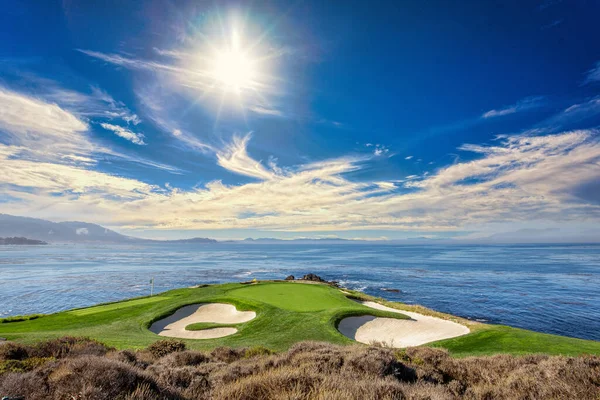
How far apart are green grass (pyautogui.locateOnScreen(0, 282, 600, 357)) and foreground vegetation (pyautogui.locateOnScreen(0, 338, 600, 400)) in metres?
5.07

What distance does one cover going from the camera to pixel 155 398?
15.5ft

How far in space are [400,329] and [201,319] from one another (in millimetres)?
13401

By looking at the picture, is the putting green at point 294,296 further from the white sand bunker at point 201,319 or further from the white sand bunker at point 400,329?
the white sand bunker at point 400,329

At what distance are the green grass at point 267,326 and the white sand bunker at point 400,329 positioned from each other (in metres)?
0.61

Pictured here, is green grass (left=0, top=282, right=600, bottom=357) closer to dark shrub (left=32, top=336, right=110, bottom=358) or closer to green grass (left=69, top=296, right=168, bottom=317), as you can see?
green grass (left=69, top=296, right=168, bottom=317)

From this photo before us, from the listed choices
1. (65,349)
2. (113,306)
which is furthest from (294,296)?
(65,349)

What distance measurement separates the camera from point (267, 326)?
57.7ft

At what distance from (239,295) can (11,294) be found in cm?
3649

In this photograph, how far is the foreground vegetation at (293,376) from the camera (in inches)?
186

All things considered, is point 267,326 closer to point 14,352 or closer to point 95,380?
point 14,352

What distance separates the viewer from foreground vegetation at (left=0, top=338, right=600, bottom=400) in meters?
4.71

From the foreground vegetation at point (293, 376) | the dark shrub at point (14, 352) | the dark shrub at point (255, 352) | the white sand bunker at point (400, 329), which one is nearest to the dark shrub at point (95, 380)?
the foreground vegetation at point (293, 376)

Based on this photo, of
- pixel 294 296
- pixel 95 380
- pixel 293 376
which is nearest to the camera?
pixel 95 380

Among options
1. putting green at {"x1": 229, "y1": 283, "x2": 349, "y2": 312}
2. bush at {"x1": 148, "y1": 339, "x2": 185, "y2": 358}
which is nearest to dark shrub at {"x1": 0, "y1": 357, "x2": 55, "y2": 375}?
→ bush at {"x1": 148, "y1": 339, "x2": 185, "y2": 358}
